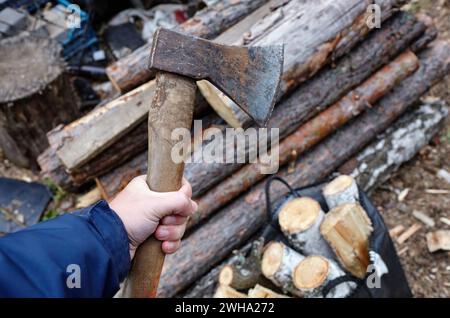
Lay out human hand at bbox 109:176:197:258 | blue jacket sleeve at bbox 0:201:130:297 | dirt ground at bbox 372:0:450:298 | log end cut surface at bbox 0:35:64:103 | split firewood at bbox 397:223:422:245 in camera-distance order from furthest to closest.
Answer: log end cut surface at bbox 0:35:64:103
split firewood at bbox 397:223:422:245
dirt ground at bbox 372:0:450:298
human hand at bbox 109:176:197:258
blue jacket sleeve at bbox 0:201:130:297

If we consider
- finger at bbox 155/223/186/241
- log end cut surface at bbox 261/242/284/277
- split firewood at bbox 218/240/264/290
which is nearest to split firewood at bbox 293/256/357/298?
log end cut surface at bbox 261/242/284/277

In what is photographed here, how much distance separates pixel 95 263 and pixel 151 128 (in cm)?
52

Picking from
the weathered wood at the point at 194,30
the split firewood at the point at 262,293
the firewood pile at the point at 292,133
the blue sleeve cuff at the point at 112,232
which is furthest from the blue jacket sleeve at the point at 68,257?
the weathered wood at the point at 194,30

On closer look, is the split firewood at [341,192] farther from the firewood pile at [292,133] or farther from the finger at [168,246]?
the finger at [168,246]

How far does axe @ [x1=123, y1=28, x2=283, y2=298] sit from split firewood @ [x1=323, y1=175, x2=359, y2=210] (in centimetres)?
107

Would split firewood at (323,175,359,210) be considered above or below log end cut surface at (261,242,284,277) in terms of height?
above

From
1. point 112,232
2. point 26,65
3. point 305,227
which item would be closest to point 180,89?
point 112,232

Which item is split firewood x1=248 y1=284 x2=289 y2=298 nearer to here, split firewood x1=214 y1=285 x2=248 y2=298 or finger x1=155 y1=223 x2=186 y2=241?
split firewood x1=214 y1=285 x2=248 y2=298

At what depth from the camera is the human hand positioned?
5.75 feet

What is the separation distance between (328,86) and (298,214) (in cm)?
114

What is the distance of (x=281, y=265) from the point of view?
8.87 feet

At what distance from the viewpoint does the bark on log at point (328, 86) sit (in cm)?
330
